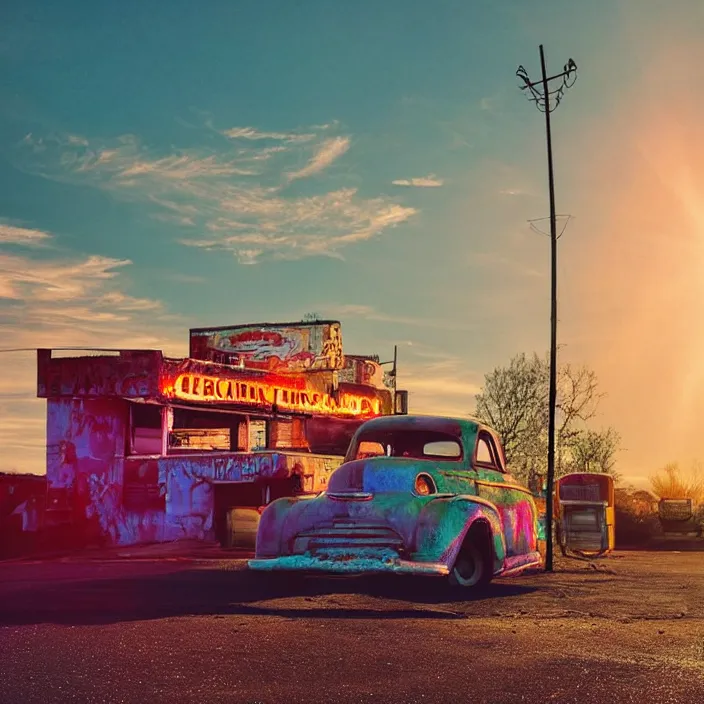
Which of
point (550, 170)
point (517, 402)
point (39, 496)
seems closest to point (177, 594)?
point (550, 170)

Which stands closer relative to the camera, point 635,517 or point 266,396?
point 266,396

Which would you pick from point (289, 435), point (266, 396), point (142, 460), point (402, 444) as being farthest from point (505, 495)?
point (289, 435)

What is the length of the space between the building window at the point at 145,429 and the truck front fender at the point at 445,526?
20318 mm

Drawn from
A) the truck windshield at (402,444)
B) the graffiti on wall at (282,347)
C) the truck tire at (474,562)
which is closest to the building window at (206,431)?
the graffiti on wall at (282,347)

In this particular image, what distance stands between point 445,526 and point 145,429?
70.1ft

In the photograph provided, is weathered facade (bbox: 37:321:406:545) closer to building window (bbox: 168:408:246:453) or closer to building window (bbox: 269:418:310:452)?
building window (bbox: 168:408:246:453)

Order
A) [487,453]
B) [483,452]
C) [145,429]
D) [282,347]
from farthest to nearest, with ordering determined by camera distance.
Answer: [282,347], [145,429], [487,453], [483,452]

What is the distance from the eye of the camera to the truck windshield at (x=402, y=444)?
1273 cm

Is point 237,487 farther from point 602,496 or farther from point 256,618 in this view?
point 256,618

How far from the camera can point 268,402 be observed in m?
35.1

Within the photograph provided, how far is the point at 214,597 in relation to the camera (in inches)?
410

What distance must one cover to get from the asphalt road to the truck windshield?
1575 millimetres

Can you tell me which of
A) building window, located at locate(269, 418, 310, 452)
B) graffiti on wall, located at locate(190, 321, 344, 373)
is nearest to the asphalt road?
building window, located at locate(269, 418, 310, 452)

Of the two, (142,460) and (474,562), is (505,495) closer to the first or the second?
(474,562)
